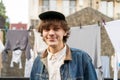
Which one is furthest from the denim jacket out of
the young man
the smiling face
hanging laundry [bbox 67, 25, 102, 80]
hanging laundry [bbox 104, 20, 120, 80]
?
hanging laundry [bbox 67, 25, 102, 80]

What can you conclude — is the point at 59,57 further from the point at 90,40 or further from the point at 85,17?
the point at 85,17

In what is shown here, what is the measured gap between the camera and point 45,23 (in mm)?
2457

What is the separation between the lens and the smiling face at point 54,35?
2416mm

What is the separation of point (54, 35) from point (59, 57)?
0.47 ft

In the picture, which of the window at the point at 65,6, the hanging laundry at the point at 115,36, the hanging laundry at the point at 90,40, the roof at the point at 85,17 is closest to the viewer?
the hanging laundry at the point at 115,36

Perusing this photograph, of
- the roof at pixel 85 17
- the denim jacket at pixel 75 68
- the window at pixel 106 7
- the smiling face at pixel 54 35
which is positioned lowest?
the denim jacket at pixel 75 68

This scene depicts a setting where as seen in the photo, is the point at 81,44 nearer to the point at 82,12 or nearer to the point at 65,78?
the point at 65,78

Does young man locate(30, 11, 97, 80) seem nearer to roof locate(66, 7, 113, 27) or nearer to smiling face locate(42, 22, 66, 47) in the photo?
smiling face locate(42, 22, 66, 47)

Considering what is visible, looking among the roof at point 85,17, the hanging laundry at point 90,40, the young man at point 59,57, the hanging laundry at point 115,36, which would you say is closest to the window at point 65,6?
the roof at point 85,17

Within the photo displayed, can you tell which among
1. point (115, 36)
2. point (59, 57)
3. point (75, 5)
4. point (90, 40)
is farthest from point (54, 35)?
→ point (75, 5)

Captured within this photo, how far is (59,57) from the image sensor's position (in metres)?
2.47

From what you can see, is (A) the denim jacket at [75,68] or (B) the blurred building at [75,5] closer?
(A) the denim jacket at [75,68]

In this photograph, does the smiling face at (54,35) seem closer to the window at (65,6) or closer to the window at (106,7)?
the window at (65,6)

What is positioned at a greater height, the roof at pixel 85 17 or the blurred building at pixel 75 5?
the blurred building at pixel 75 5
